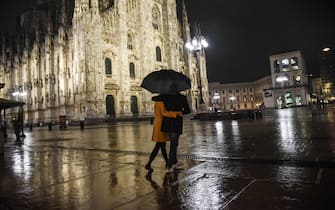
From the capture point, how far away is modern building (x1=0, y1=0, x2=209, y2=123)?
3138 centimetres

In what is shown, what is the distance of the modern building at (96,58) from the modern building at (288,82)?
1166 inches

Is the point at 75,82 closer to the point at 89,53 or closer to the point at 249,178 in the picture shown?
the point at 89,53

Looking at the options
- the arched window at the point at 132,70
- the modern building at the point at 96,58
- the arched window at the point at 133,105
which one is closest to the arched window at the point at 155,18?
the modern building at the point at 96,58

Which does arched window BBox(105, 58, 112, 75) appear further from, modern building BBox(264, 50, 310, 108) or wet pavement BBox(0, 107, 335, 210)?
modern building BBox(264, 50, 310, 108)

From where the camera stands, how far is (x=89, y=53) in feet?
102

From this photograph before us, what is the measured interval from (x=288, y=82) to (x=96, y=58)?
60.0 m

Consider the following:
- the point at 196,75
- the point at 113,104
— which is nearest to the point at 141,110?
the point at 113,104

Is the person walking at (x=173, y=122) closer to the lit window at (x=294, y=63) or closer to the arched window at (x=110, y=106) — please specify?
the arched window at (x=110, y=106)

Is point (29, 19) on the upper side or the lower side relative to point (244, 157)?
upper

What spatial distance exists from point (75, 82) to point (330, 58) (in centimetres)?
8514

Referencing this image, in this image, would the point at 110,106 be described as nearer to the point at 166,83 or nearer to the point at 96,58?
the point at 96,58

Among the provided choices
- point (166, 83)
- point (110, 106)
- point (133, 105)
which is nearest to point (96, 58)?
point (110, 106)

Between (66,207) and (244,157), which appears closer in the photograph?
(66,207)

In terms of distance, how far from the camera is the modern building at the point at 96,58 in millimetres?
31375
